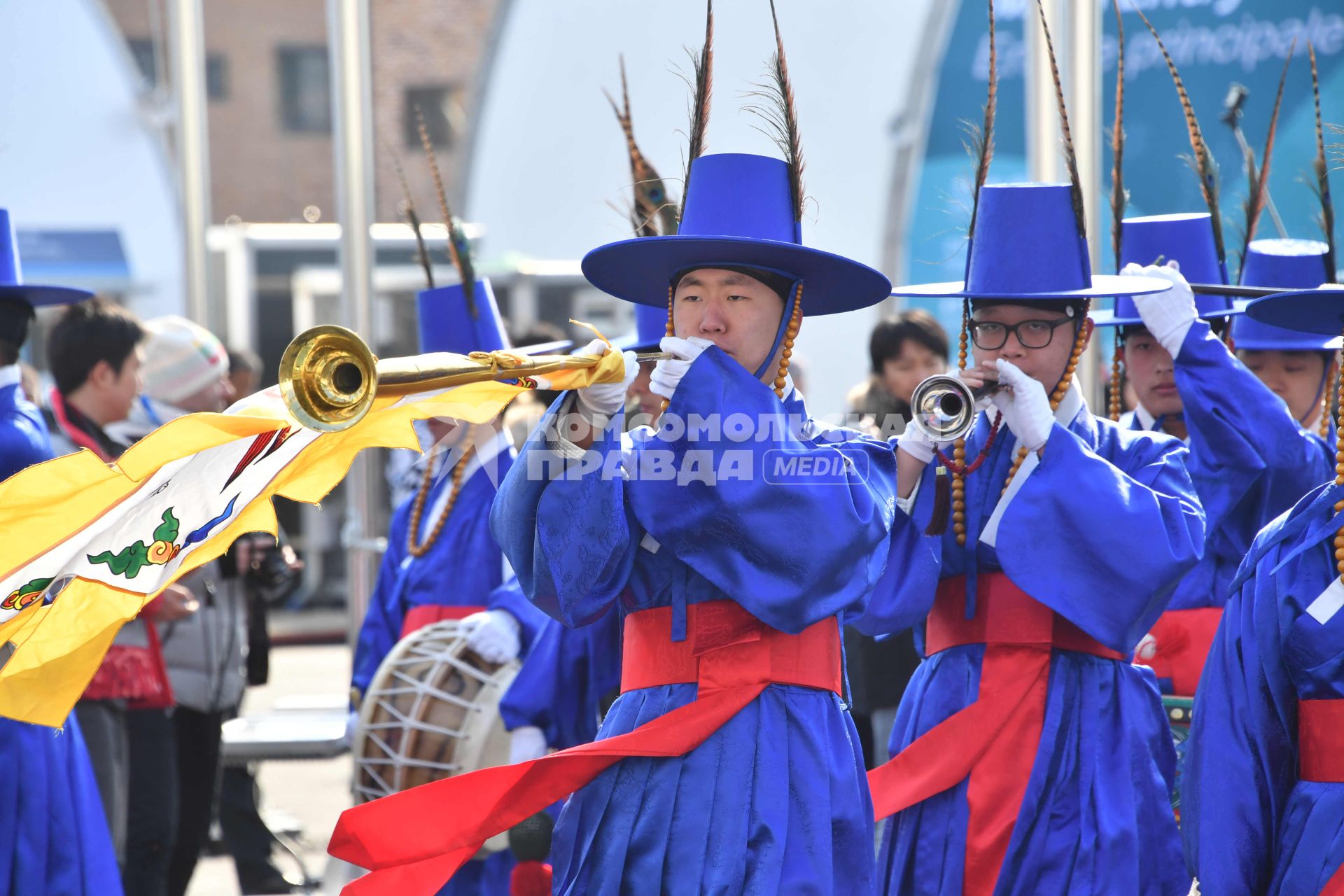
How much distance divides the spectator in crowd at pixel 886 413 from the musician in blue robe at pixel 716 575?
2.19m

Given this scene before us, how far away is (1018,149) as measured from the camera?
22.8 ft

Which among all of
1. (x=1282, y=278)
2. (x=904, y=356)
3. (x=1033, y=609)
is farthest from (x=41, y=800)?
(x=1282, y=278)

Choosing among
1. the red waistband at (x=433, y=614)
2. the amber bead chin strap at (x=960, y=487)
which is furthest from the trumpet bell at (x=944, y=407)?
the red waistband at (x=433, y=614)

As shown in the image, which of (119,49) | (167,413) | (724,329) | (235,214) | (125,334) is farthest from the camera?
(235,214)

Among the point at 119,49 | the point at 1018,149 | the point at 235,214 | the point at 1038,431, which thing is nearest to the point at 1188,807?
the point at 1038,431

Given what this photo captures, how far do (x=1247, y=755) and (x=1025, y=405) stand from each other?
0.79 m

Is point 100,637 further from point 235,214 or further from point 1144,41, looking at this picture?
point 235,214

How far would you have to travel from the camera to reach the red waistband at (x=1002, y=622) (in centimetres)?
334

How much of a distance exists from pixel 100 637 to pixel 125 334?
260 cm

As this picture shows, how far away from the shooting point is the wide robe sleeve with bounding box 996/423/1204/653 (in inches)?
126

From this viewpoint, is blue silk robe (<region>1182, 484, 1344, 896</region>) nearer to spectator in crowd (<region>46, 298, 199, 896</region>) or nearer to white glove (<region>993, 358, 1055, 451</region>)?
white glove (<region>993, 358, 1055, 451</region>)

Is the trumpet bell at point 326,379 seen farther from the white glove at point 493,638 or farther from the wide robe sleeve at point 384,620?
the wide robe sleeve at point 384,620

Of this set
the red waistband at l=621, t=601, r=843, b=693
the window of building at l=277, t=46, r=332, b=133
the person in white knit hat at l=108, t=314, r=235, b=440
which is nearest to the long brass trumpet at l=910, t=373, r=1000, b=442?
the red waistband at l=621, t=601, r=843, b=693

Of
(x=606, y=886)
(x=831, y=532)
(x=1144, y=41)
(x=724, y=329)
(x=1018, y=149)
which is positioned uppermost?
(x=1144, y=41)
